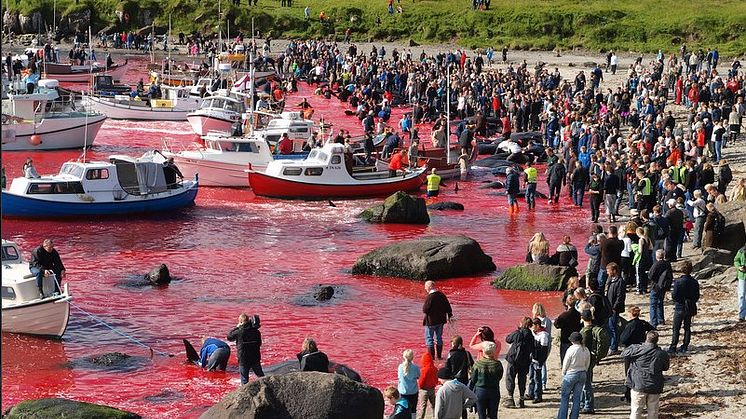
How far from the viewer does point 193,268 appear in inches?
1291

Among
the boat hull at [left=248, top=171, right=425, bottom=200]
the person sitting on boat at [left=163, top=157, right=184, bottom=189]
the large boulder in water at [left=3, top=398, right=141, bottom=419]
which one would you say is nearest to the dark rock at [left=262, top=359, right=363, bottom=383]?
the large boulder in water at [left=3, top=398, right=141, bottom=419]

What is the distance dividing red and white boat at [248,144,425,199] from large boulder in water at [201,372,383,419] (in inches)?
1009

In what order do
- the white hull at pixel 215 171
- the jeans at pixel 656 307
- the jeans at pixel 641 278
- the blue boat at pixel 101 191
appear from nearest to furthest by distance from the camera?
the jeans at pixel 656 307, the jeans at pixel 641 278, the blue boat at pixel 101 191, the white hull at pixel 215 171

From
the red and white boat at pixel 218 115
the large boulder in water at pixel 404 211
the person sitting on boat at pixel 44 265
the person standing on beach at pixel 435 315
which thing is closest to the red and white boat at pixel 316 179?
the large boulder in water at pixel 404 211

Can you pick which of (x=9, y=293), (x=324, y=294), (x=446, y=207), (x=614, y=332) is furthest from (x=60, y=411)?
(x=446, y=207)

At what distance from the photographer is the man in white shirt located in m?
17.2

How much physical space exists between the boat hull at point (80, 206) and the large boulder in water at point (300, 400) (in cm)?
2246

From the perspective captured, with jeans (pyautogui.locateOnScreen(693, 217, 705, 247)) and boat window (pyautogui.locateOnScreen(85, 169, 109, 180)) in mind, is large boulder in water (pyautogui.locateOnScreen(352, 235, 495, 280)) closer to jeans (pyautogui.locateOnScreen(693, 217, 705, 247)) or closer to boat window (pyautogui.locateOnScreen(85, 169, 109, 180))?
jeans (pyautogui.locateOnScreen(693, 217, 705, 247))

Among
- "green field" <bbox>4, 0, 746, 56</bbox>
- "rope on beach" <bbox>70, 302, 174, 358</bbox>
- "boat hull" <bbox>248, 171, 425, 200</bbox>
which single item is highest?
"green field" <bbox>4, 0, 746, 56</bbox>

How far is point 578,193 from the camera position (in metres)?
40.1

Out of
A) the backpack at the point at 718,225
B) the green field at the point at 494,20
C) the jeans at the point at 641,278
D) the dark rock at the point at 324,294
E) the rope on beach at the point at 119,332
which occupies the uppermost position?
the green field at the point at 494,20

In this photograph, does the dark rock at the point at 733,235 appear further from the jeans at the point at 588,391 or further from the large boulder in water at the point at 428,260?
the jeans at the point at 588,391

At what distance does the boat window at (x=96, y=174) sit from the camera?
128ft

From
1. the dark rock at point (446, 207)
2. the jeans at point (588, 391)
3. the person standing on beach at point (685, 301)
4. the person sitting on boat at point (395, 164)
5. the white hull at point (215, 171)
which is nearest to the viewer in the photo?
the jeans at point (588, 391)
